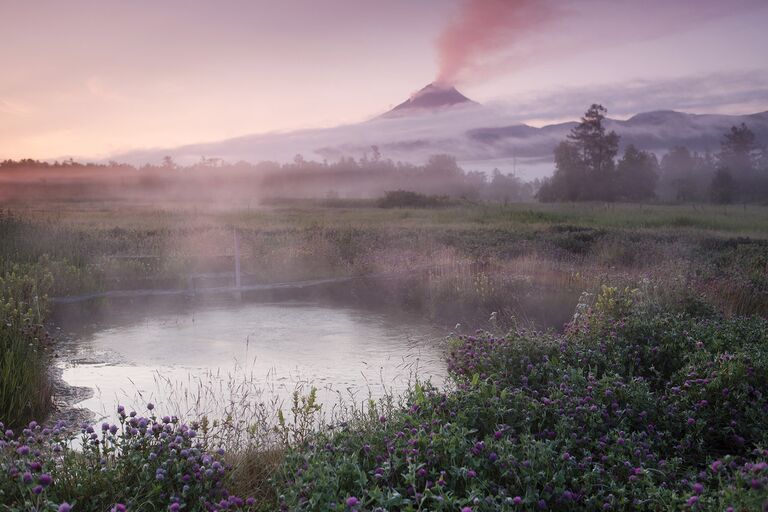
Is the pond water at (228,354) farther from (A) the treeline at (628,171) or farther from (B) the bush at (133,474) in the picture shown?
(A) the treeline at (628,171)

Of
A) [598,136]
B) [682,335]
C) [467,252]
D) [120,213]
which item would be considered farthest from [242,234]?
[598,136]

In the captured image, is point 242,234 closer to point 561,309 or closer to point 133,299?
point 133,299

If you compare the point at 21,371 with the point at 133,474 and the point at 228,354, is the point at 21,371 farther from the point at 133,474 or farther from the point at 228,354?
the point at 133,474

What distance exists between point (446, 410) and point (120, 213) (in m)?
33.1

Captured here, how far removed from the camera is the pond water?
632 centimetres

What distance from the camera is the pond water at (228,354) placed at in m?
6.32

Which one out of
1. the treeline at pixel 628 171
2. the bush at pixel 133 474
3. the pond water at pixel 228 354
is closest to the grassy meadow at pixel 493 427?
the bush at pixel 133 474

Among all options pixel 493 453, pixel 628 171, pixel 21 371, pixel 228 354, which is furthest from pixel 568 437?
pixel 628 171

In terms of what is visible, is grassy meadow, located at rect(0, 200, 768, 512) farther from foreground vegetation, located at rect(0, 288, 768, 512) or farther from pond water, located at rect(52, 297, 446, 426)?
pond water, located at rect(52, 297, 446, 426)

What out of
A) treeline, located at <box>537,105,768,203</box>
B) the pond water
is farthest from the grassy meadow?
treeline, located at <box>537,105,768,203</box>

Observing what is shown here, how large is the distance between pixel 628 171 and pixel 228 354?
158 ft

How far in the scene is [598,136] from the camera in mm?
53094

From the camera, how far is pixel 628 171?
50688 mm

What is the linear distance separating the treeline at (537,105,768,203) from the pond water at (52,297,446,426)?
39.6 m
